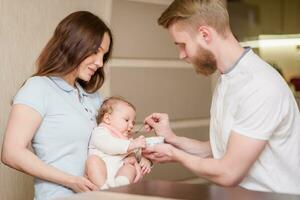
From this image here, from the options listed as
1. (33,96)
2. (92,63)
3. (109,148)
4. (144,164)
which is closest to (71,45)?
(92,63)

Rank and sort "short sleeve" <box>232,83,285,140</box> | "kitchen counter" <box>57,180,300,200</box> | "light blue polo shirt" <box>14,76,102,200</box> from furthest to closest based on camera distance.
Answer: "light blue polo shirt" <box>14,76,102,200</box> < "short sleeve" <box>232,83,285,140</box> < "kitchen counter" <box>57,180,300,200</box>

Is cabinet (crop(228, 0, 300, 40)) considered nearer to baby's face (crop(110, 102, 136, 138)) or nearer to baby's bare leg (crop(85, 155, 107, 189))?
baby's face (crop(110, 102, 136, 138))

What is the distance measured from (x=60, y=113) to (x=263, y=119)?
60cm

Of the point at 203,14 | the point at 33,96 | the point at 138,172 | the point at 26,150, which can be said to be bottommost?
the point at 138,172

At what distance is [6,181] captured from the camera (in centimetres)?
202

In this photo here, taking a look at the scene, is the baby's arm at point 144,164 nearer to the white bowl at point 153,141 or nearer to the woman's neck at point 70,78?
the white bowl at point 153,141

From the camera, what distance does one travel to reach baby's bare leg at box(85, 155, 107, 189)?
155 centimetres

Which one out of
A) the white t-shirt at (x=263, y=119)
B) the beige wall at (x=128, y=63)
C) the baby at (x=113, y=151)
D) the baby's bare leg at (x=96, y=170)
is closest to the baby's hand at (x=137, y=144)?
the baby at (x=113, y=151)

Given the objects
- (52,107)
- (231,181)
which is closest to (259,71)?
(231,181)

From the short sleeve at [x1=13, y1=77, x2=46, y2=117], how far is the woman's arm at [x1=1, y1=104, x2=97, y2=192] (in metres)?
0.01

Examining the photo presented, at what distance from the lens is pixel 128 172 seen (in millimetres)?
1600

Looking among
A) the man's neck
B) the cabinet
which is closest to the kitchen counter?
the man's neck

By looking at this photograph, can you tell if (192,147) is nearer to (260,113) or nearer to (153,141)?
(153,141)

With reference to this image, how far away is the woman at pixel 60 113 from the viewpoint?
1.50 meters
